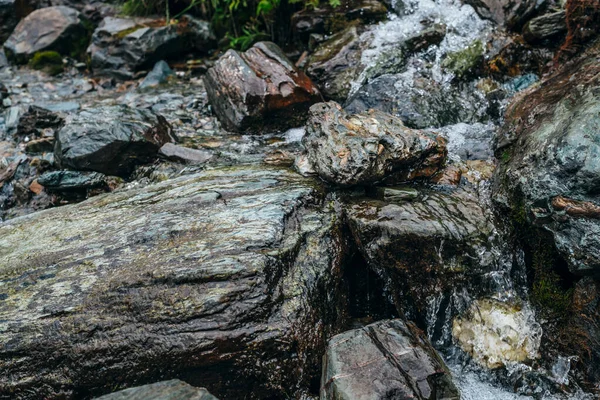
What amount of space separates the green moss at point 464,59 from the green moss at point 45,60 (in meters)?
7.14

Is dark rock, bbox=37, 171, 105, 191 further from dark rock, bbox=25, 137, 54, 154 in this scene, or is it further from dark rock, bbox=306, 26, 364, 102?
dark rock, bbox=306, 26, 364, 102

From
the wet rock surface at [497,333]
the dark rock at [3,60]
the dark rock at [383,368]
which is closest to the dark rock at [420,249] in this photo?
the wet rock surface at [497,333]

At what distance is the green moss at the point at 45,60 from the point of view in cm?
970

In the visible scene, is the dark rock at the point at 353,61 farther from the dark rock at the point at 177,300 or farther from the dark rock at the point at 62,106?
the dark rock at the point at 62,106

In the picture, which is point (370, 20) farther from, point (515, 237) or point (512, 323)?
point (512, 323)

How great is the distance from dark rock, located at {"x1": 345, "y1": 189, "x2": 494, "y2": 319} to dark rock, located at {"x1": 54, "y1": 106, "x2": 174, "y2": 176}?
10.1 feet

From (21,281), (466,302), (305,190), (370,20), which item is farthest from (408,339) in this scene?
(370,20)

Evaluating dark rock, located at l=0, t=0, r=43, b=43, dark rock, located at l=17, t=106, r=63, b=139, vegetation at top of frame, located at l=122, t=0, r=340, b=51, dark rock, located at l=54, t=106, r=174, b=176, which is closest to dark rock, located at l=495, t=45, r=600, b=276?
dark rock, located at l=54, t=106, r=174, b=176

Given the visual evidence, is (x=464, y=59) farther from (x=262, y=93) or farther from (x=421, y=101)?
(x=262, y=93)

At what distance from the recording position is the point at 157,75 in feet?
29.0

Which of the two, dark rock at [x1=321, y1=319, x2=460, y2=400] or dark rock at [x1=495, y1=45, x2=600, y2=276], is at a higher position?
dark rock at [x1=495, y1=45, x2=600, y2=276]

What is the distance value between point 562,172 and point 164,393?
3.18 meters

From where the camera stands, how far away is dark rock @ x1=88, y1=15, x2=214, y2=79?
9.07 m

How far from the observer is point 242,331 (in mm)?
3426
